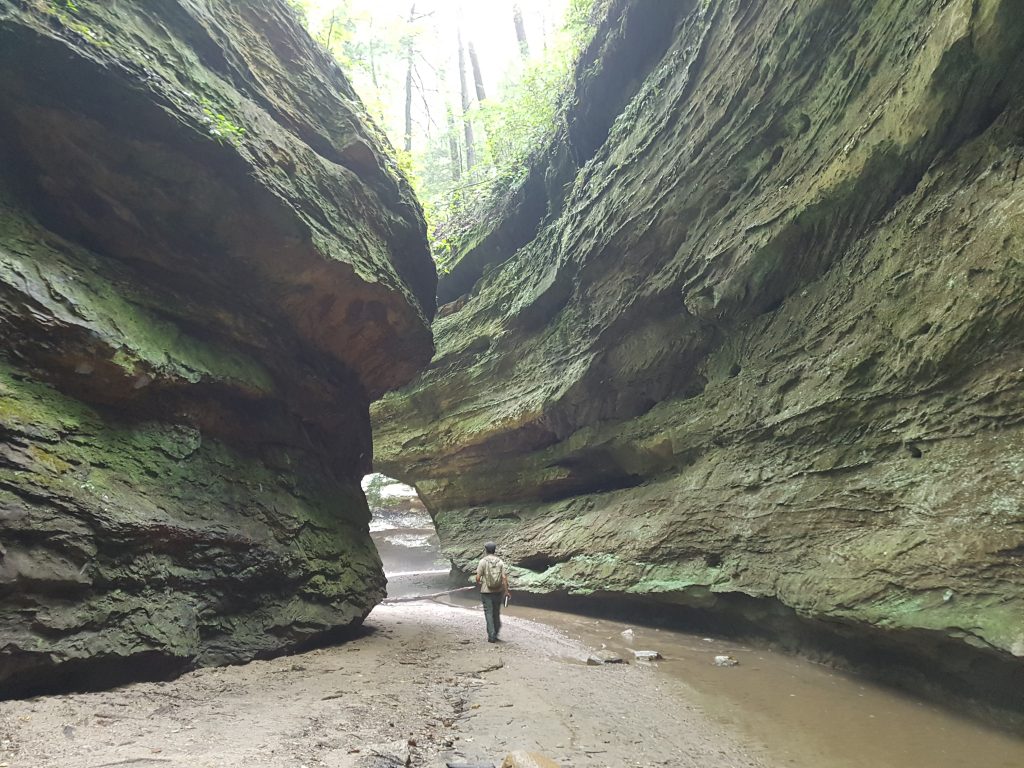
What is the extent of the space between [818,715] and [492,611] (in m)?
4.20

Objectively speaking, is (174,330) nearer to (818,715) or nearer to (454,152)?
(818,715)

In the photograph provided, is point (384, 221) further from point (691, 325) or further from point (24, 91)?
point (691, 325)

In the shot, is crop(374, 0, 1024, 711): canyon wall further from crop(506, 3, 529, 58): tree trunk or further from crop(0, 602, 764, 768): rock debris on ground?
crop(506, 3, 529, 58): tree trunk

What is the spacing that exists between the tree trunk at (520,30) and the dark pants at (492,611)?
21921mm

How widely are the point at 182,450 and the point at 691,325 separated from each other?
27.6 feet

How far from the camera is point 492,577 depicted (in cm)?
752

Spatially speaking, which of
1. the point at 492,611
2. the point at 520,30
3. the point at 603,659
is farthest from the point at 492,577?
the point at 520,30

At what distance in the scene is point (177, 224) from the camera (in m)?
6.10

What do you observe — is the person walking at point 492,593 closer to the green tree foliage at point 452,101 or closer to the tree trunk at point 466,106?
the green tree foliage at point 452,101

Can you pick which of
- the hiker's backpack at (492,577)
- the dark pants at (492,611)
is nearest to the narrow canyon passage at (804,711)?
the dark pants at (492,611)

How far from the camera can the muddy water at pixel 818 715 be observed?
3.86 meters

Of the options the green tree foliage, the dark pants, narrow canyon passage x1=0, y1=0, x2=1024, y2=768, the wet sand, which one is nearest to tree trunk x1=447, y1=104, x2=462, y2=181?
the green tree foliage

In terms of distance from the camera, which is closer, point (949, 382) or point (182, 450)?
point (949, 382)

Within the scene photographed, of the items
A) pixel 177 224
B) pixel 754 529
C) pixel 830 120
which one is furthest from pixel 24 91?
pixel 754 529
